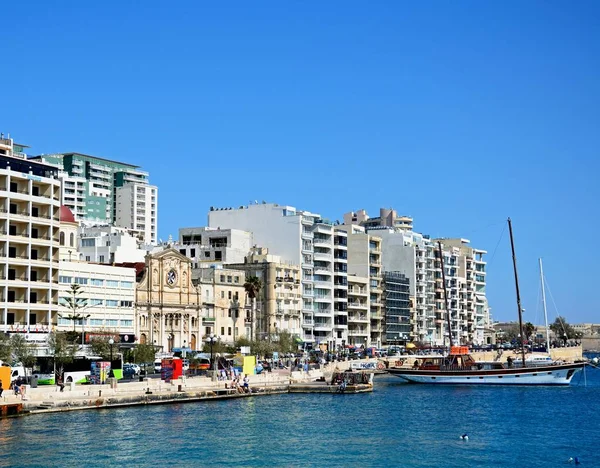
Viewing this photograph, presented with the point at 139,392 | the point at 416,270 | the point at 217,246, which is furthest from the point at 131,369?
the point at 416,270

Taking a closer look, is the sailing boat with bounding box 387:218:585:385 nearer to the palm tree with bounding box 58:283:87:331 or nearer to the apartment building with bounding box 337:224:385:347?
the palm tree with bounding box 58:283:87:331

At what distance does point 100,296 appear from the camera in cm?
10738

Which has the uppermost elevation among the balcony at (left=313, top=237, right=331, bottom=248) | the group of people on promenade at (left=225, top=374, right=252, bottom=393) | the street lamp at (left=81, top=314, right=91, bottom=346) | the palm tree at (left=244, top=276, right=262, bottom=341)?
the balcony at (left=313, top=237, right=331, bottom=248)

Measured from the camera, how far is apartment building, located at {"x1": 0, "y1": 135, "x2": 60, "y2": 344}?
9325 centimetres

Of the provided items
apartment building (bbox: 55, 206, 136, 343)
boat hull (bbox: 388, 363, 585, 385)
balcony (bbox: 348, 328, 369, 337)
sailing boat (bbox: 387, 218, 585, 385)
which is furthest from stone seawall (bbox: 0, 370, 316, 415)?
balcony (bbox: 348, 328, 369, 337)

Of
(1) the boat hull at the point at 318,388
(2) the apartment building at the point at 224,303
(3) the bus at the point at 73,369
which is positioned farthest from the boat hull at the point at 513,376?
(3) the bus at the point at 73,369

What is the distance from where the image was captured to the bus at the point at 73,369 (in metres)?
80.5

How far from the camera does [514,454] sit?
2174 inches

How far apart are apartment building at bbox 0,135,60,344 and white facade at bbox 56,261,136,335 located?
3096mm

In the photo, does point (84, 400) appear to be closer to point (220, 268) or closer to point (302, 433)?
point (302, 433)

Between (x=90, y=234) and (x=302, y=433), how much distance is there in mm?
80356

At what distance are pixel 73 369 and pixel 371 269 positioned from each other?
300ft

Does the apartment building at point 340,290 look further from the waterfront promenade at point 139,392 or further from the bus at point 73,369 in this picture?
the bus at point 73,369

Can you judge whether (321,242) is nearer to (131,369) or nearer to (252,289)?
(252,289)
